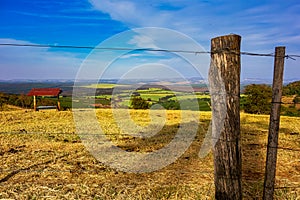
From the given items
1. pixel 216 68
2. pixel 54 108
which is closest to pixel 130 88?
pixel 216 68

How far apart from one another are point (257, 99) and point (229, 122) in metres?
15.1

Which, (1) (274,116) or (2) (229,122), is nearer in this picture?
(2) (229,122)

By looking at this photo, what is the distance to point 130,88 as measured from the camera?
5551mm

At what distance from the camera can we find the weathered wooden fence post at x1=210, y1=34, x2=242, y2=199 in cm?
251

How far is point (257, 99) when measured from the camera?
54.3 ft

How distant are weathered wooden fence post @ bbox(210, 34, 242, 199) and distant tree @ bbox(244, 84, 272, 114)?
547 inches

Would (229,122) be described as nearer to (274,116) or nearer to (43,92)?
(274,116)

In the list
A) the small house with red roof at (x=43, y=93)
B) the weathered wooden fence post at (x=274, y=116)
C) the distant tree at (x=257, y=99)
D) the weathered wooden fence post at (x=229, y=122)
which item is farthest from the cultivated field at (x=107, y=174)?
the distant tree at (x=257, y=99)

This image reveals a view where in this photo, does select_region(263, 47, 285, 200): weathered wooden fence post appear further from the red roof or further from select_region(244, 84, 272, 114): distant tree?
select_region(244, 84, 272, 114): distant tree

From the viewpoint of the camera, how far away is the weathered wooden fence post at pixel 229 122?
251 cm

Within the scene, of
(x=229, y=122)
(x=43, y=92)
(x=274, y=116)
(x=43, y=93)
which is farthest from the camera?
(x=43, y=92)

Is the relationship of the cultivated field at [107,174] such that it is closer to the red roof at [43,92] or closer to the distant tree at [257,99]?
the red roof at [43,92]

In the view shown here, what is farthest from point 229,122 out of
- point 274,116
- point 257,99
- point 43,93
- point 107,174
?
point 257,99

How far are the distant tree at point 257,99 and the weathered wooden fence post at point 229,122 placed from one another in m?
13.9
